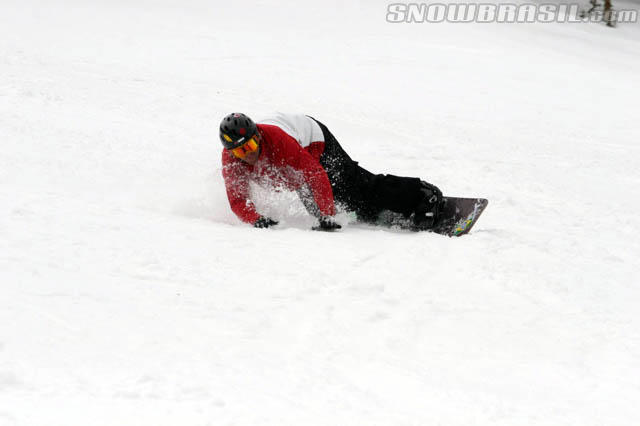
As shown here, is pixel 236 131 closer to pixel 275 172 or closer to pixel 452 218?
pixel 275 172

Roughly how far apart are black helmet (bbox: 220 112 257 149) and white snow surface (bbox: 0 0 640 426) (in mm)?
604

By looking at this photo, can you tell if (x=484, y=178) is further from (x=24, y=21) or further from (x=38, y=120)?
(x=24, y=21)

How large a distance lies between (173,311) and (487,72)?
30.4 feet

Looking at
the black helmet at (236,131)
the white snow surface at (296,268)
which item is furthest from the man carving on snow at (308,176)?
the white snow surface at (296,268)

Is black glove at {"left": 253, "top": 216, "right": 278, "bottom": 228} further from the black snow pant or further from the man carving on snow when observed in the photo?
the black snow pant

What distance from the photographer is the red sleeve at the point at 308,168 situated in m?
4.11

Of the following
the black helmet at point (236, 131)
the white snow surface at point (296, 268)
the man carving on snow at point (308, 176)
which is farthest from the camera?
the man carving on snow at point (308, 176)

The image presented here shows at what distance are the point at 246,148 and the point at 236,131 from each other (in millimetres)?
158

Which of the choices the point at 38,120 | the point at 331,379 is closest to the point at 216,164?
the point at 38,120

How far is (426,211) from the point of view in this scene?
174 inches

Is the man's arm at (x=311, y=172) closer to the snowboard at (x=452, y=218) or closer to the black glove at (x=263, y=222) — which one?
the black glove at (x=263, y=222)

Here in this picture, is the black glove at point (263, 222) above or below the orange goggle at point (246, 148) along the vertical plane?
below

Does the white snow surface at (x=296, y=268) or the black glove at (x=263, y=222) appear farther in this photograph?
the black glove at (x=263, y=222)

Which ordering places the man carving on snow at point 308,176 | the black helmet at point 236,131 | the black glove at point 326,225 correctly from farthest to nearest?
the black glove at point 326,225 < the man carving on snow at point 308,176 < the black helmet at point 236,131
